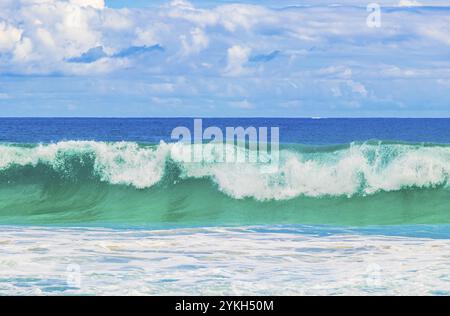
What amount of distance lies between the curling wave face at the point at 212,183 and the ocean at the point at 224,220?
0.12 ft

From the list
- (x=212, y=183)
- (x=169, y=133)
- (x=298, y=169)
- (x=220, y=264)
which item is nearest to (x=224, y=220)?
(x=212, y=183)

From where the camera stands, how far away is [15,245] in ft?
40.6

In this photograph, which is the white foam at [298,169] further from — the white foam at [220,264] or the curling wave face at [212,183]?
the white foam at [220,264]

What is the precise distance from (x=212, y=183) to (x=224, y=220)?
2.62 metres

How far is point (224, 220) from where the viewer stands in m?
17.2

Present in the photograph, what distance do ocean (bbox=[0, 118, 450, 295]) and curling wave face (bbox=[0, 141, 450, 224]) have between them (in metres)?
0.04

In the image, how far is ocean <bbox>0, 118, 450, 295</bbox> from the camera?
1013 cm

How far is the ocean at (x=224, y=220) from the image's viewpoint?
1013 centimetres

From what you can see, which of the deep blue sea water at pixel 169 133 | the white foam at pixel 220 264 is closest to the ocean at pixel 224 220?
the white foam at pixel 220 264

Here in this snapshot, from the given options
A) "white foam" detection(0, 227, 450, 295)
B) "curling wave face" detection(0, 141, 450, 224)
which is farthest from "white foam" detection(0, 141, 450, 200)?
"white foam" detection(0, 227, 450, 295)

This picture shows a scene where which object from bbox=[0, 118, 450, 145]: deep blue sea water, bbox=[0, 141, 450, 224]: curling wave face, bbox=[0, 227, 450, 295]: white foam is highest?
bbox=[0, 118, 450, 145]: deep blue sea water

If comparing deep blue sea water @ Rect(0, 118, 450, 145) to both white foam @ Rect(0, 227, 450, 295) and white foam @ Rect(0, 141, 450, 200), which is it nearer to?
white foam @ Rect(0, 141, 450, 200)
